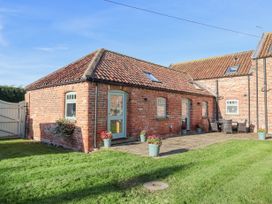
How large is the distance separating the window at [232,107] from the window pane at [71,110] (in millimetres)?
14005

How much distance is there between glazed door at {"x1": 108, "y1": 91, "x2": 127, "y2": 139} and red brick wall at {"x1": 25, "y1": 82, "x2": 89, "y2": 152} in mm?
1404

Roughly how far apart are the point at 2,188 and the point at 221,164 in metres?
6.09

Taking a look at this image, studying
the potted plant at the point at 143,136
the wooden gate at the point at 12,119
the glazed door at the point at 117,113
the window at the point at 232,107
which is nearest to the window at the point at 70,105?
the glazed door at the point at 117,113

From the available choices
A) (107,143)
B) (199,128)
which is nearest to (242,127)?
(199,128)

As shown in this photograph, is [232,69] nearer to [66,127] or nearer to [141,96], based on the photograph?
[141,96]

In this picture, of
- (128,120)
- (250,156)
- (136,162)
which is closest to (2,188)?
(136,162)

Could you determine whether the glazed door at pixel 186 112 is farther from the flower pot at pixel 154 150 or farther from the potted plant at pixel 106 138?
the flower pot at pixel 154 150

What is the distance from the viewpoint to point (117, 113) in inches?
450

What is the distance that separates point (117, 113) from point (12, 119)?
7524 millimetres

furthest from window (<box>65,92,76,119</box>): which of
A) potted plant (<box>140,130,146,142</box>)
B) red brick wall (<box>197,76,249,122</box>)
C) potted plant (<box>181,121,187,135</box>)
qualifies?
red brick wall (<box>197,76,249,122</box>)

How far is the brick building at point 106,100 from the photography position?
33.3 ft

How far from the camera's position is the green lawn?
4684 millimetres

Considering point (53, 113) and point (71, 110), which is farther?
point (53, 113)

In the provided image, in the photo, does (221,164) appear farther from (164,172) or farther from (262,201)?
(262,201)
